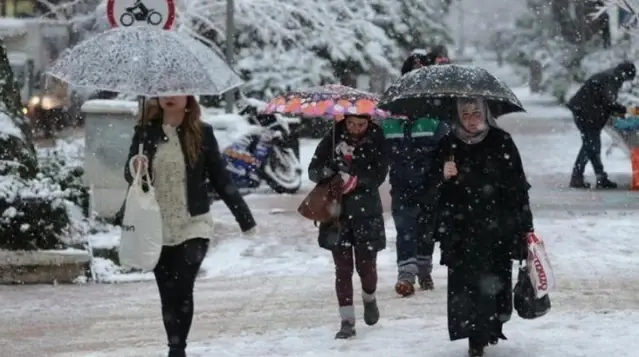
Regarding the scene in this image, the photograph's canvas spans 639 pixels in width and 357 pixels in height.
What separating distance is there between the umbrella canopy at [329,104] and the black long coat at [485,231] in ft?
3.20

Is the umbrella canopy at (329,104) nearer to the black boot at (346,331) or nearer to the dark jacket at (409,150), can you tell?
the black boot at (346,331)

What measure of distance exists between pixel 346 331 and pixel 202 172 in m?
1.79

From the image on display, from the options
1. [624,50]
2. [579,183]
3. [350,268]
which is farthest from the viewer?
[624,50]

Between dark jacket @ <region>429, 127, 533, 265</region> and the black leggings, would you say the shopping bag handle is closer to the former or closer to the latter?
the black leggings

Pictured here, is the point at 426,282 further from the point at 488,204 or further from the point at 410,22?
the point at 410,22

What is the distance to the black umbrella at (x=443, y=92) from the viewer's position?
281 inches

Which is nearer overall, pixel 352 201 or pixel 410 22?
pixel 352 201

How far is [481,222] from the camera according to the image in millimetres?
7105

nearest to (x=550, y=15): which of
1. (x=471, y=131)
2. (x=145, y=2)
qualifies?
(x=145, y=2)

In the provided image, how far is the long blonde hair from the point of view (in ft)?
22.0

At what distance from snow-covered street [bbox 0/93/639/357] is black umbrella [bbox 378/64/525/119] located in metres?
1.50

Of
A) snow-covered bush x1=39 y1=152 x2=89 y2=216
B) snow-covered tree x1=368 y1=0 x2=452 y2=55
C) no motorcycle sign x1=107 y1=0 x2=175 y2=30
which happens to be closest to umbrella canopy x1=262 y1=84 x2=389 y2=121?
no motorcycle sign x1=107 y1=0 x2=175 y2=30

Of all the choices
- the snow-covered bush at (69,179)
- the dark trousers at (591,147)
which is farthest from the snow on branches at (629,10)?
the snow-covered bush at (69,179)

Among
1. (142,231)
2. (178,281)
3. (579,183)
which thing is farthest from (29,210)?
(579,183)
